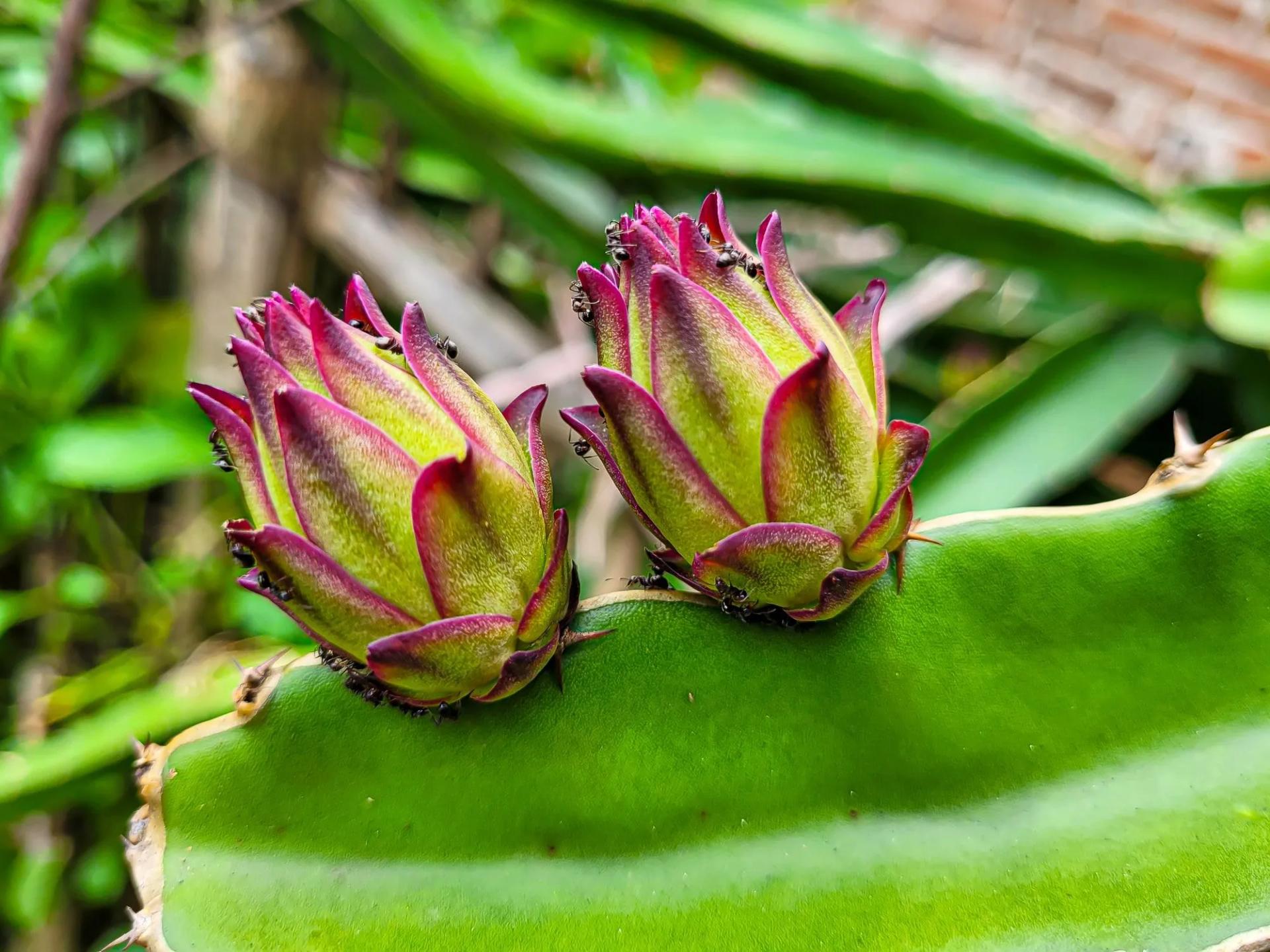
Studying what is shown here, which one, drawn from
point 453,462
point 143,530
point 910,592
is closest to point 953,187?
point 910,592

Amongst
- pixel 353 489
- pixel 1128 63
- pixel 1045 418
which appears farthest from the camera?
pixel 1128 63

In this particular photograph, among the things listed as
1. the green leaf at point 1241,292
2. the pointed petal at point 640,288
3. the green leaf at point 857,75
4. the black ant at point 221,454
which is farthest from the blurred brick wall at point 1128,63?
the black ant at point 221,454

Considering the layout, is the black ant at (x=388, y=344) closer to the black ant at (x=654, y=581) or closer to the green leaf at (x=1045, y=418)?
the black ant at (x=654, y=581)

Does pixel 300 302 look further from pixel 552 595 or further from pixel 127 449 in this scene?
pixel 127 449

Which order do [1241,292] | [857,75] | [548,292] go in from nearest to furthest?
[1241,292], [857,75], [548,292]

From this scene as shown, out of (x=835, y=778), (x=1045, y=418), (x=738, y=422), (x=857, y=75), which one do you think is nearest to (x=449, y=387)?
(x=738, y=422)

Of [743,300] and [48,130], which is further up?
[743,300]

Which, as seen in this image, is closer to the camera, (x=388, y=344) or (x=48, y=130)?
(x=388, y=344)

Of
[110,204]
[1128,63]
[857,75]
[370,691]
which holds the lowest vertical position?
[110,204]
